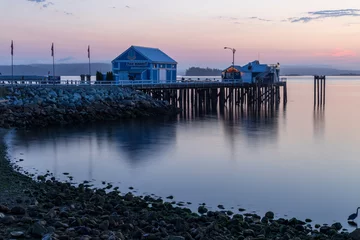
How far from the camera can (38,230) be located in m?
8.84

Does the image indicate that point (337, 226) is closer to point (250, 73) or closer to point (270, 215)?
point (270, 215)

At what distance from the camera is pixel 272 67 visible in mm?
64500

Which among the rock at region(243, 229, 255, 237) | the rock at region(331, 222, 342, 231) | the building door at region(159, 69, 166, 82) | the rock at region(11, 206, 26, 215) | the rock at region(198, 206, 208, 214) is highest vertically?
the building door at region(159, 69, 166, 82)

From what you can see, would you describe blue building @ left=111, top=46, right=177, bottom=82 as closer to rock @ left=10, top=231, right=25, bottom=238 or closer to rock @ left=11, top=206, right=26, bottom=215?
rock @ left=11, top=206, right=26, bottom=215

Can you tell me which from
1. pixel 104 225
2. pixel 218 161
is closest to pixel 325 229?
pixel 104 225

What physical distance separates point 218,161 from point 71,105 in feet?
58.8

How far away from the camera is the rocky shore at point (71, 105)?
33.1 metres

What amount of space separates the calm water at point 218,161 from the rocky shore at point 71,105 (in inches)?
91.3

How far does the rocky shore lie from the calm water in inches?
91.3

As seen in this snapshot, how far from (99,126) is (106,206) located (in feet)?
71.4

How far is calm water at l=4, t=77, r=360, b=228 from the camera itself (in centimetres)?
1591

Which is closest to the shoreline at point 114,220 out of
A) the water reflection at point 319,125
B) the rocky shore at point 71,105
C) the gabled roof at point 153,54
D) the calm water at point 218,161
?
the calm water at point 218,161

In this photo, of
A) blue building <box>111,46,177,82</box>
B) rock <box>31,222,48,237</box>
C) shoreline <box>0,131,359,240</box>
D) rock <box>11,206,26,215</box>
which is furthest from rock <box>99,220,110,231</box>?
blue building <box>111,46,177,82</box>

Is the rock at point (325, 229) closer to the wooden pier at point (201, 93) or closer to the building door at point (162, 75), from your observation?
the wooden pier at point (201, 93)
